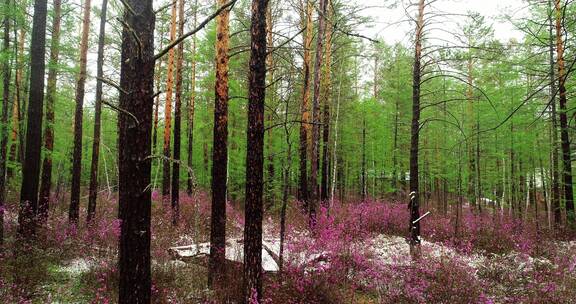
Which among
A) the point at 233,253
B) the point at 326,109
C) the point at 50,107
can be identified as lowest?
the point at 233,253

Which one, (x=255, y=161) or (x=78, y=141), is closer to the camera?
(x=255, y=161)

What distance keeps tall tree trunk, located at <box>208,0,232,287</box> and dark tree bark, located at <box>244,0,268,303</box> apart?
78.2 inches

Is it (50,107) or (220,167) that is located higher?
(50,107)

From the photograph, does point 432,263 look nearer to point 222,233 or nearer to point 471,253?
point 471,253

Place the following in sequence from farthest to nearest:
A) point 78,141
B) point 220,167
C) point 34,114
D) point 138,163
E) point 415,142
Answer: point 78,141 < point 415,142 < point 34,114 < point 220,167 < point 138,163

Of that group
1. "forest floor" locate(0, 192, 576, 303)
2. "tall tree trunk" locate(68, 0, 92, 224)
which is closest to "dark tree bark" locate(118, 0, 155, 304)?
"forest floor" locate(0, 192, 576, 303)

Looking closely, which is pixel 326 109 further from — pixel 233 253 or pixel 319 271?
pixel 319 271

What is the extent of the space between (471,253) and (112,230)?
1045cm

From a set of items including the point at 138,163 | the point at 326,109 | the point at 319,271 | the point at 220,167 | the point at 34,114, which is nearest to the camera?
the point at 138,163

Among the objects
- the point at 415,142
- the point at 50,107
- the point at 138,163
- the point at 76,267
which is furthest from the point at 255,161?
the point at 50,107

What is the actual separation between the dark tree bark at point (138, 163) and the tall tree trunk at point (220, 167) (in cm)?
319

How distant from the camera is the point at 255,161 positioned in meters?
4.34

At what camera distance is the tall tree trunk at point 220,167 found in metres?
6.34

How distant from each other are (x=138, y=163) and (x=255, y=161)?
5.63ft
